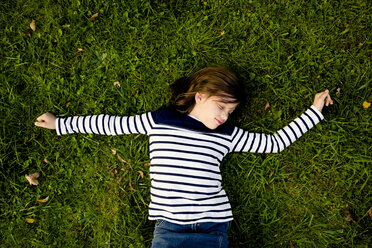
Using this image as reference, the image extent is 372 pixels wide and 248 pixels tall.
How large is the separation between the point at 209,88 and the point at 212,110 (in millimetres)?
238

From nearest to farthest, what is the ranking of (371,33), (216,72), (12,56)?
(216,72)
(371,33)
(12,56)

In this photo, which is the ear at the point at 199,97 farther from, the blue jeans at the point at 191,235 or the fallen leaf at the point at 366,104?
the fallen leaf at the point at 366,104

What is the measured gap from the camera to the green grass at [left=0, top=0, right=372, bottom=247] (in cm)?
303

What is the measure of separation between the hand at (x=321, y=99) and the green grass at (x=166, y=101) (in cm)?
16

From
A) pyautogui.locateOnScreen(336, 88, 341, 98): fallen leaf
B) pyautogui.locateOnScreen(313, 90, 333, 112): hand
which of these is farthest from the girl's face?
pyautogui.locateOnScreen(336, 88, 341, 98): fallen leaf

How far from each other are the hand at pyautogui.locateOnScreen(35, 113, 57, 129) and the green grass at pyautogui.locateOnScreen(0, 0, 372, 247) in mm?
167

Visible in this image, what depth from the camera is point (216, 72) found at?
2.75 metres

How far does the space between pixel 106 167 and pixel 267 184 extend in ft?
6.38

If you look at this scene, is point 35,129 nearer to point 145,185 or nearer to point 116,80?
point 116,80

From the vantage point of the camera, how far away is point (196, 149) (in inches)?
104

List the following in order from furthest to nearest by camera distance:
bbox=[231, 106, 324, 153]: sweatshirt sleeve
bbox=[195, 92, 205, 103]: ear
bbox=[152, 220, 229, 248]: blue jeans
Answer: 1. bbox=[231, 106, 324, 153]: sweatshirt sleeve
2. bbox=[195, 92, 205, 103]: ear
3. bbox=[152, 220, 229, 248]: blue jeans

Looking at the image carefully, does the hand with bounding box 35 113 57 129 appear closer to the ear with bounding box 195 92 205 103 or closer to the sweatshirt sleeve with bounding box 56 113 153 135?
the sweatshirt sleeve with bounding box 56 113 153 135

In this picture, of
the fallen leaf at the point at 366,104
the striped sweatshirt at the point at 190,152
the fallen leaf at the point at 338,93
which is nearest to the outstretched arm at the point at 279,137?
the striped sweatshirt at the point at 190,152

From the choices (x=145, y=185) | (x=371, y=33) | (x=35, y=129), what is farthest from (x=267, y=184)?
(x=35, y=129)
